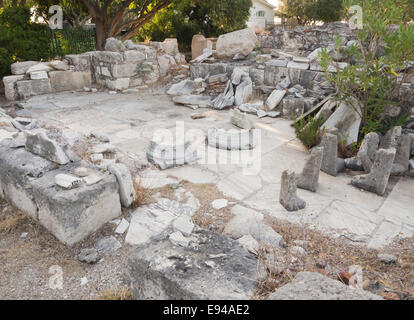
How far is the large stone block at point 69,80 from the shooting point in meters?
8.68

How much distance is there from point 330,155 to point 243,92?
379 centimetres

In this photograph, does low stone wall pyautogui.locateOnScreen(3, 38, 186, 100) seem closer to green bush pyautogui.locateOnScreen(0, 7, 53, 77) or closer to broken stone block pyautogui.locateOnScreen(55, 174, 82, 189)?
green bush pyautogui.locateOnScreen(0, 7, 53, 77)

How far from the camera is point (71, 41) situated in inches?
450

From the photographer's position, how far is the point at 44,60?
8.93 meters

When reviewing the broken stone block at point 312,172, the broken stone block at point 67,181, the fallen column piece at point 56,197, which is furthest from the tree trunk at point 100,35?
the broken stone block at point 312,172

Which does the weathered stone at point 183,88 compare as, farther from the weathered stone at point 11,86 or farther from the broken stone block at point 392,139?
the broken stone block at point 392,139

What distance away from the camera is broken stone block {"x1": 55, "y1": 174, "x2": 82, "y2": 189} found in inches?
118

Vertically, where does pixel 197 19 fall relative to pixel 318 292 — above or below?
above

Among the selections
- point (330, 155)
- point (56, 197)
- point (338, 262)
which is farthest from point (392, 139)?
point (56, 197)

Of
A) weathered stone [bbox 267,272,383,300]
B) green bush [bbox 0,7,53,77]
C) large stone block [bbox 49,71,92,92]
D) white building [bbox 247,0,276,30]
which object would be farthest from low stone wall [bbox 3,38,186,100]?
white building [bbox 247,0,276,30]

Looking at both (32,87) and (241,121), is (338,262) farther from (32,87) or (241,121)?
(32,87)

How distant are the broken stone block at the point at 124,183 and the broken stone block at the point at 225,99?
4528 mm
